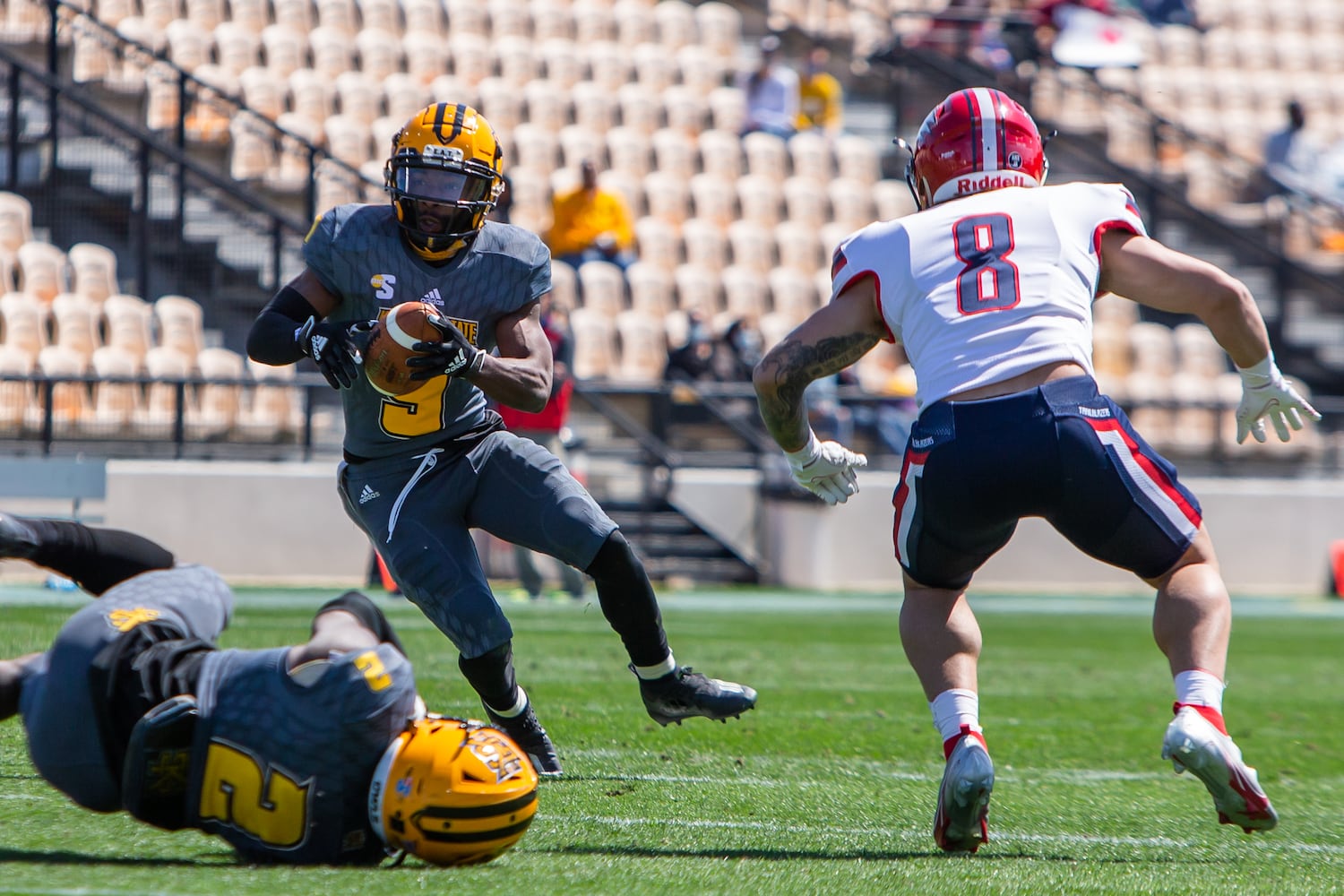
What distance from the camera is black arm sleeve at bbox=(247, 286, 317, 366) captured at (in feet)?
13.8

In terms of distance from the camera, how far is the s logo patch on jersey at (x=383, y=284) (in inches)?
173

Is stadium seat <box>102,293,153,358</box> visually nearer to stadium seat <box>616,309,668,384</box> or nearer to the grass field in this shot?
the grass field

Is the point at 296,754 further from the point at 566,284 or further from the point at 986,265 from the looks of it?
the point at 566,284

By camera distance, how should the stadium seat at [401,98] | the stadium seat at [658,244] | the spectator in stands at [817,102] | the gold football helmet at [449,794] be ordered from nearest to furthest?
the gold football helmet at [449,794]
the stadium seat at [658,244]
the stadium seat at [401,98]
the spectator in stands at [817,102]

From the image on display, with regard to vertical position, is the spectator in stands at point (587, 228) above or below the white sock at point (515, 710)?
above

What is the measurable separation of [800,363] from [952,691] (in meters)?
0.84

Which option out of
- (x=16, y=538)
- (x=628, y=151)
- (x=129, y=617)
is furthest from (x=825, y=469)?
(x=628, y=151)

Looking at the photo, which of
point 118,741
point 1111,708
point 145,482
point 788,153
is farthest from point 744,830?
point 788,153

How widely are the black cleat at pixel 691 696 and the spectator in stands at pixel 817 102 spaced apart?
1355 cm

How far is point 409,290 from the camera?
4418mm

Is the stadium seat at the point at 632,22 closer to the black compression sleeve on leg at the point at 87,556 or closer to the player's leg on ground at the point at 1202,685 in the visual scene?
the black compression sleeve on leg at the point at 87,556

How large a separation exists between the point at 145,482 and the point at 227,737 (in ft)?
30.7

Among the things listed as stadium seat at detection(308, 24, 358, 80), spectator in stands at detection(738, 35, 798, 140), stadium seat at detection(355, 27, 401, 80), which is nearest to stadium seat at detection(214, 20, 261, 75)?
stadium seat at detection(308, 24, 358, 80)

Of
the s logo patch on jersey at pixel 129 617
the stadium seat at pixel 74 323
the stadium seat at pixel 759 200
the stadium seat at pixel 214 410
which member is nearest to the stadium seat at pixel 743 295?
the stadium seat at pixel 759 200
